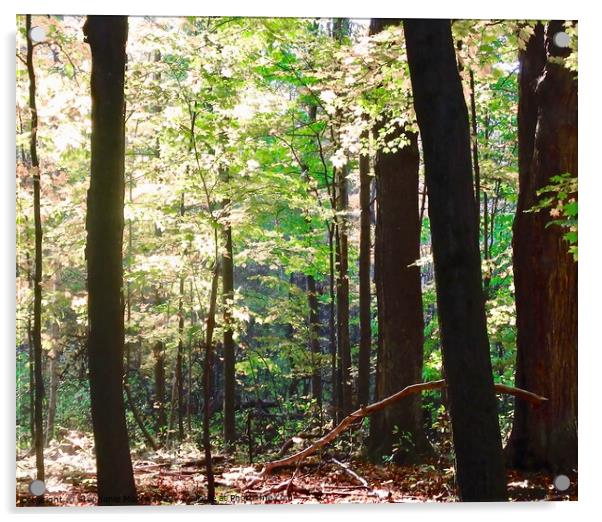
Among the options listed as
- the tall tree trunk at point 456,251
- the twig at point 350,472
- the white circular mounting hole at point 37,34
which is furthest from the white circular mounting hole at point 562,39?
the white circular mounting hole at point 37,34

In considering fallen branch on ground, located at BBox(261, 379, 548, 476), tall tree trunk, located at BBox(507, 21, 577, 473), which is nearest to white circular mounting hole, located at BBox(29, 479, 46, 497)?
fallen branch on ground, located at BBox(261, 379, 548, 476)

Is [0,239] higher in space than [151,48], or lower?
lower

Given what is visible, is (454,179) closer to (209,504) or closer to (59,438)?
(209,504)

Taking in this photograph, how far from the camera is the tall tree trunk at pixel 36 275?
156 inches

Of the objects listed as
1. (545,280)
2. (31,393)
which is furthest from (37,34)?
(545,280)

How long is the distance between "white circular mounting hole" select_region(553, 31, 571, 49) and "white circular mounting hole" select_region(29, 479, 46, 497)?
4.26m

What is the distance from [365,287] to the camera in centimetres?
628

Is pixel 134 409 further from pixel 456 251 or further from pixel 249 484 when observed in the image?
pixel 456 251

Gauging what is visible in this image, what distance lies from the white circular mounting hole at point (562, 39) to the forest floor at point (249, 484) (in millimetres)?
2778

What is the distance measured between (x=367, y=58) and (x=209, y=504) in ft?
10.0

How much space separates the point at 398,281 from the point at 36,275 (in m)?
2.79

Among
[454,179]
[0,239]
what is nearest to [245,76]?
[0,239]

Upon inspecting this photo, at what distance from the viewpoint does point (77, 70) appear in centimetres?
421
